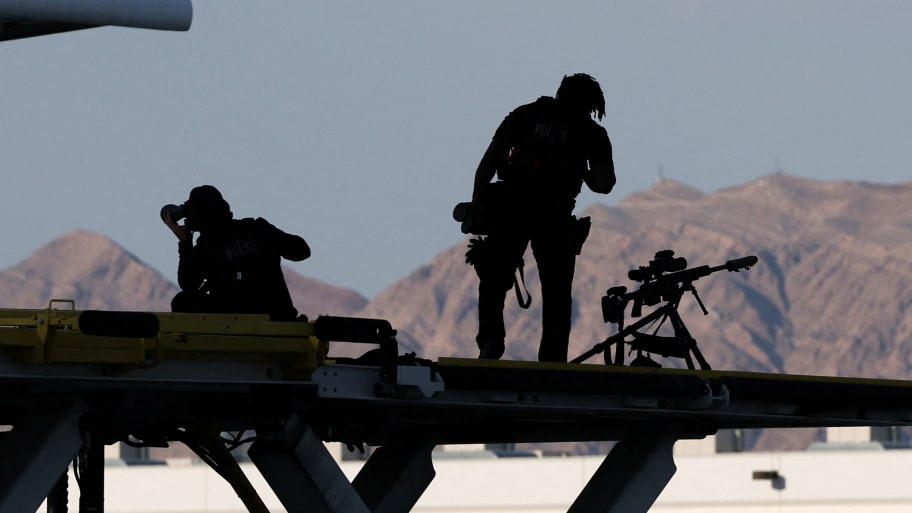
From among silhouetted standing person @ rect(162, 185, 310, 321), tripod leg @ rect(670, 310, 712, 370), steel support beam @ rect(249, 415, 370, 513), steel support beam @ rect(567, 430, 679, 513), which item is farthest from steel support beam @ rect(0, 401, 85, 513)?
tripod leg @ rect(670, 310, 712, 370)

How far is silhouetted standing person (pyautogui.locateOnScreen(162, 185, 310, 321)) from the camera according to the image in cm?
1145

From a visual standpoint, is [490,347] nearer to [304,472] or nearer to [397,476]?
[397,476]

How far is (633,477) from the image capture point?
41.1 feet

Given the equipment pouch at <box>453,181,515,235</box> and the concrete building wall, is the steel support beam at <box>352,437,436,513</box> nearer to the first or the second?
the equipment pouch at <box>453,181,515,235</box>

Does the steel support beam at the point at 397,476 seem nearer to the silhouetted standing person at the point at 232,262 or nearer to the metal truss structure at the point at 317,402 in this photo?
the metal truss structure at the point at 317,402

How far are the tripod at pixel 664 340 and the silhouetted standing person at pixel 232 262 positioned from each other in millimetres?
2311

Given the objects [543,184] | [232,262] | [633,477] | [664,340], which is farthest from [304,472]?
[664,340]

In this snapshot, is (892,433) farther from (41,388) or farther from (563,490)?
(41,388)

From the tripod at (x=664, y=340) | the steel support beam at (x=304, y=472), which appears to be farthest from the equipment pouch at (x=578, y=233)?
the steel support beam at (x=304, y=472)

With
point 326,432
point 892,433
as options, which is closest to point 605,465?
point 326,432

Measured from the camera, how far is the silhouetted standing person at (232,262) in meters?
11.5

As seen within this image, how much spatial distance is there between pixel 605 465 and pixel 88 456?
3.43 metres

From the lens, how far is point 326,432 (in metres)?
11.4

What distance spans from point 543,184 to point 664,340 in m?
1.60
